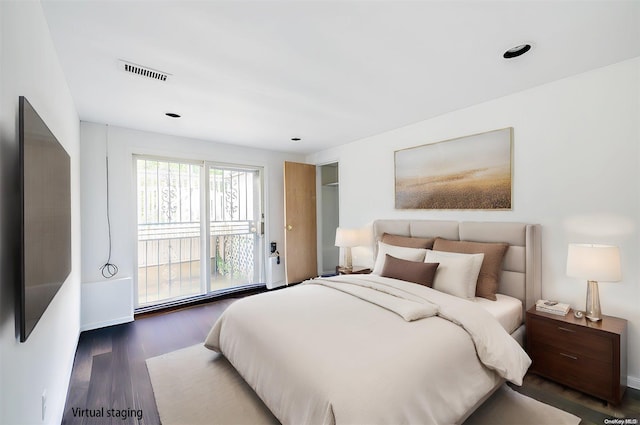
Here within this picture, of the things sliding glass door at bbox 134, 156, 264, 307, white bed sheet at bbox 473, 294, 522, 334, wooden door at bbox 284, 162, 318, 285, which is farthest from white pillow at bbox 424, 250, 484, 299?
sliding glass door at bbox 134, 156, 264, 307

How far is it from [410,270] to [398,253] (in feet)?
1.50

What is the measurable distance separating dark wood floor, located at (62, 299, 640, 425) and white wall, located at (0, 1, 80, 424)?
0.86ft

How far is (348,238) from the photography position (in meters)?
4.04

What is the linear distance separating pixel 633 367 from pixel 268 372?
8.78 feet

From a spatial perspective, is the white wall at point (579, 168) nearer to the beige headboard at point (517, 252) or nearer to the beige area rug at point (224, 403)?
the beige headboard at point (517, 252)

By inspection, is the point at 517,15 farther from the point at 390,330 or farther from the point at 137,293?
the point at 137,293

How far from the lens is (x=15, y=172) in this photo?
3.54 feet

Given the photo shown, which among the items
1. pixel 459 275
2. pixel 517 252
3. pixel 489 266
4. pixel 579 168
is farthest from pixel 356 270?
pixel 579 168

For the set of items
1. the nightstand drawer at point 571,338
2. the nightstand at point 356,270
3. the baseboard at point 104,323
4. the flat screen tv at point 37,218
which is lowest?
the baseboard at point 104,323

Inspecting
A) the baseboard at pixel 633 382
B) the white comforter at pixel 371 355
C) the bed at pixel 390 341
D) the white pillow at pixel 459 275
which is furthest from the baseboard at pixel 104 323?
the baseboard at pixel 633 382

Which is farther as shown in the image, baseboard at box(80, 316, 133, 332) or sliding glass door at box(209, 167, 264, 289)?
sliding glass door at box(209, 167, 264, 289)

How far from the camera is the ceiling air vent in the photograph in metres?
2.08

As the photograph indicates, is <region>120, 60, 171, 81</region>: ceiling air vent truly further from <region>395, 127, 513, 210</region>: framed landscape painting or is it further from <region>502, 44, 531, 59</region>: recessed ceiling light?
<region>395, 127, 513, 210</region>: framed landscape painting

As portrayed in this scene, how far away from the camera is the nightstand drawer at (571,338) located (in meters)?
1.94
